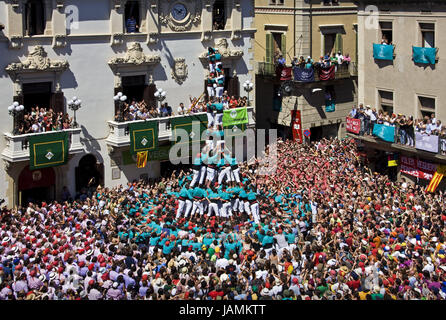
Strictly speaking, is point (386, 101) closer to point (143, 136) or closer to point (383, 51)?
point (383, 51)

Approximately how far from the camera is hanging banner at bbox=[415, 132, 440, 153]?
115 feet

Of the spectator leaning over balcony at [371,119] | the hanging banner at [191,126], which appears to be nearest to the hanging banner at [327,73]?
the spectator leaning over balcony at [371,119]

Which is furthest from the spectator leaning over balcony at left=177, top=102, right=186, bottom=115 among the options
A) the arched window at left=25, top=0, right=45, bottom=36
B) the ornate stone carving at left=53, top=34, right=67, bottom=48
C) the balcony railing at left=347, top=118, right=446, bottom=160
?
the balcony railing at left=347, top=118, right=446, bottom=160

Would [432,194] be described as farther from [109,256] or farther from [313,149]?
[109,256]

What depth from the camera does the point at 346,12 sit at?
48438mm

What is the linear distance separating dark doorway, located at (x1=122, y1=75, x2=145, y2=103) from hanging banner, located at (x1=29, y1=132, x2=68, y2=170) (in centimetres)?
495

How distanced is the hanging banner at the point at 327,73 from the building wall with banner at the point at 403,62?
5.41 m

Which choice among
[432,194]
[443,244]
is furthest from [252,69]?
[443,244]

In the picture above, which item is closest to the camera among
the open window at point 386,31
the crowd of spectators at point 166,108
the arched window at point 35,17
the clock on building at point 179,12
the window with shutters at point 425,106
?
the arched window at point 35,17

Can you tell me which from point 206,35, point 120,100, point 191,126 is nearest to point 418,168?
point 191,126

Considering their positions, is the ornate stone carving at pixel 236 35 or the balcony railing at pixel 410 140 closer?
the balcony railing at pixel 410 140

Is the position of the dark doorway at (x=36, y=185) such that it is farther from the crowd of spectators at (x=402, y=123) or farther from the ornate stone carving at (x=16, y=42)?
the crowd of spectators at (x=402, y=123)

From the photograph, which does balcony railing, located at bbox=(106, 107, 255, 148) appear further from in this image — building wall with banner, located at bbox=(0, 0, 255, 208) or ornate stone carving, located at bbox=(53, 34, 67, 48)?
ornate stone carving, located at bbox=(53, 34, 67, 48)

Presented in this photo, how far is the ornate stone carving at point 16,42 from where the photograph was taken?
114 ft
